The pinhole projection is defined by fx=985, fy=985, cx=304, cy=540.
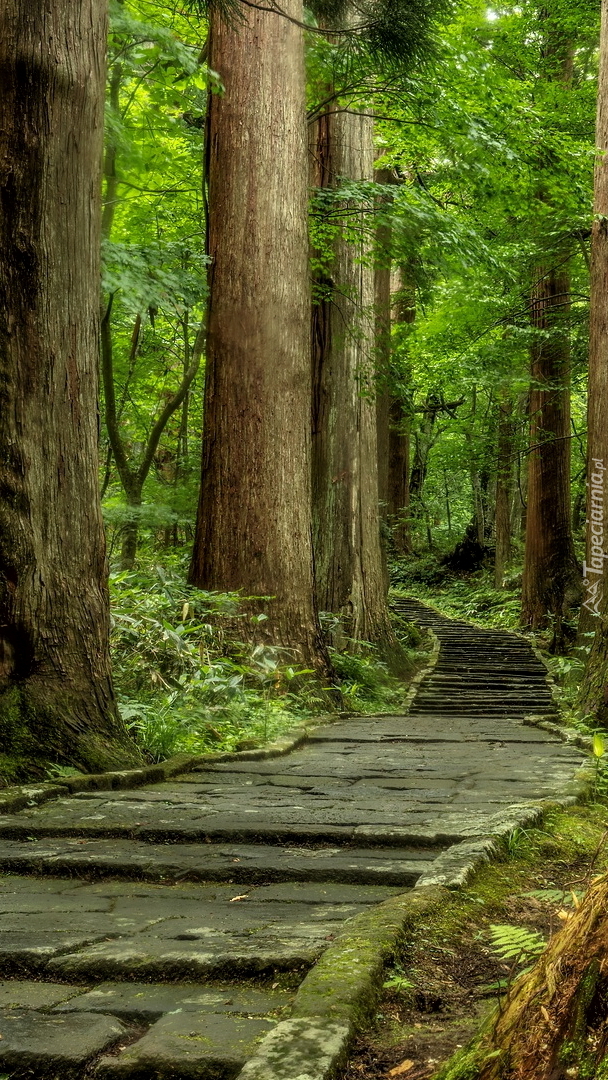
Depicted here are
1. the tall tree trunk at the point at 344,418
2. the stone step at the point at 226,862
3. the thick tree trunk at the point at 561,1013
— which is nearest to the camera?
the thick tree trunk at the point at 561,1013

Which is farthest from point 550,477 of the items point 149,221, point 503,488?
point 149,221

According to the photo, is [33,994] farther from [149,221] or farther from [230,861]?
[149,221]

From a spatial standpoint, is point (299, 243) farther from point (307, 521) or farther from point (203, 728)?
point (203, 728)

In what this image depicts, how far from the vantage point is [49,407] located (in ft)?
18.4

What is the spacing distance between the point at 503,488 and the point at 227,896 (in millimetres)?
24306

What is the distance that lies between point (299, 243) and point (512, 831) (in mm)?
7962

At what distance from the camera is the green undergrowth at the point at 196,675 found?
7.41 metres

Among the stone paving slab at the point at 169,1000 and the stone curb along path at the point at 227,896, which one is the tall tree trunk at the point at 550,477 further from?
the stone paving slab at the point at 169,1000

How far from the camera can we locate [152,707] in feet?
24.2

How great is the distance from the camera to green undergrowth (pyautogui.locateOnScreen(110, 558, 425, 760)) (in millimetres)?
7406

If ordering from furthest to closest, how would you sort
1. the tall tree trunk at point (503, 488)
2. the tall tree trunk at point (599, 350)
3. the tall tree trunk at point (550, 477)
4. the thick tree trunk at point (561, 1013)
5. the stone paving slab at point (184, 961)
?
the tall tree trunk at point (503, 488) < the tall tree trunk at point (550, 477) < the tall tree trunk at point (599, 350) < the stone paving slab at point (184, 961) < the thick tree trunk at point (561, 1013)

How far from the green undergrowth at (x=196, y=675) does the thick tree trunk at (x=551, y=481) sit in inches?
411

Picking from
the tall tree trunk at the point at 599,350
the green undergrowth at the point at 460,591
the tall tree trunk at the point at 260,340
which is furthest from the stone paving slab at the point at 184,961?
the green undergrowth at the point at 460,591

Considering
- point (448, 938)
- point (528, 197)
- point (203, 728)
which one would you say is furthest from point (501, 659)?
point (448, 938)
